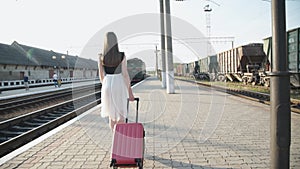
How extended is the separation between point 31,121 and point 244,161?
673cm

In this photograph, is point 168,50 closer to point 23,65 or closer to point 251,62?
point 251,62

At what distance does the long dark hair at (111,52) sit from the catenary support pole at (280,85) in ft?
6.41

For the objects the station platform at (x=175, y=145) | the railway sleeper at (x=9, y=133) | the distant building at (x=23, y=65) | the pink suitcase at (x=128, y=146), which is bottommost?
the railway sleeper at (x=9, y=133)

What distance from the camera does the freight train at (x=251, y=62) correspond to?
36.4 ft

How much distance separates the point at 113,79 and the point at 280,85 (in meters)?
2.09

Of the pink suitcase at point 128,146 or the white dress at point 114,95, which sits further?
the white dress at point 114,95

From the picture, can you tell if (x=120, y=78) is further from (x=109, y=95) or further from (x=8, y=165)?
(x=8, y=165)

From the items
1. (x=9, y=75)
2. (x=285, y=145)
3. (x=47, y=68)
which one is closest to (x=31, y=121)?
(x=285, y=145)

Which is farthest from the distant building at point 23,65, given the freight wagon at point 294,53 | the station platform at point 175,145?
the freight wagon at point 294,53

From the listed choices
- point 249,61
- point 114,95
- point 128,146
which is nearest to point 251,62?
point 249,61

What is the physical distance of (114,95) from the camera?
3.38m

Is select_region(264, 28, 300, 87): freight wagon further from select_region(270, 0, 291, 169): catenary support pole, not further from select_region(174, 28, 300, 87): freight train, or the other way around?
select_region(270, 0, 291, 169): catenary support pole

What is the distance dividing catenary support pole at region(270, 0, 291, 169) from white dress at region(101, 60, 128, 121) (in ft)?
6.43

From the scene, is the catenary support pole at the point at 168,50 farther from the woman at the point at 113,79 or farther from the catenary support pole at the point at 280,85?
the catenary support pole at the point at 280,85
